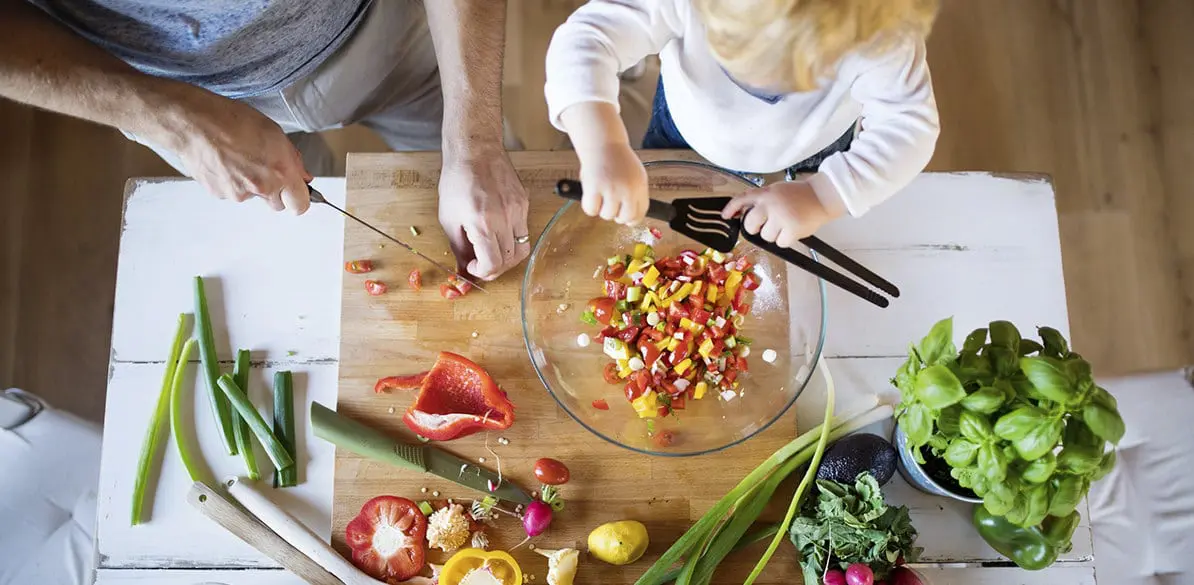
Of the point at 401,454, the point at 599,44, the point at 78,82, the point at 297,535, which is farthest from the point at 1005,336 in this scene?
the point at 78,82

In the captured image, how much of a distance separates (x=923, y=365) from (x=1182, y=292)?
5.38 ft

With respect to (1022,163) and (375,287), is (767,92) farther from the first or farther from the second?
(1022,163)

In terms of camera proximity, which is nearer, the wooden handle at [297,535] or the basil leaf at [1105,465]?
the basil leaf at [1105,465]

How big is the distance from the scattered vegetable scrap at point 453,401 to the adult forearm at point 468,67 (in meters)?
0.36

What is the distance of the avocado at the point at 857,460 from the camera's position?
111 centimetres

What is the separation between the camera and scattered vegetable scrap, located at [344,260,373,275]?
1.25 metres

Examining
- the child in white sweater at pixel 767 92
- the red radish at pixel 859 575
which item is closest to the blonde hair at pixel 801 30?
the child in white sweater at pixel 767 92

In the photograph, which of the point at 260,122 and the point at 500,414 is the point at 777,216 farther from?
the point at 260,122

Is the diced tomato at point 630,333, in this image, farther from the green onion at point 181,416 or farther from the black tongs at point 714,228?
the green onion at point 181,416

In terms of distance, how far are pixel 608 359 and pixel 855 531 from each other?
1.45ft

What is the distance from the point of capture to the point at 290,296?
1297 mm

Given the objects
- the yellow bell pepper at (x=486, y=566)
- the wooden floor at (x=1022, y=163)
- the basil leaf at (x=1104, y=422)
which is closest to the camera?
the basil leaf at (x=1104, y=422)

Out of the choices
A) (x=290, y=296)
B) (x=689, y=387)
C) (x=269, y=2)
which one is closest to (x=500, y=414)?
(x=689, y=387)

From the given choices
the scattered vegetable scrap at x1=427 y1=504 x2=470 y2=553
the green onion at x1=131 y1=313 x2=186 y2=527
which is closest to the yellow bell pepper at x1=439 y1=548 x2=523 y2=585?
the scattered vegetable scrap at x1=427 y1=504 x2=470 y2=553
